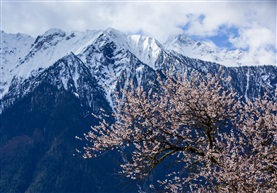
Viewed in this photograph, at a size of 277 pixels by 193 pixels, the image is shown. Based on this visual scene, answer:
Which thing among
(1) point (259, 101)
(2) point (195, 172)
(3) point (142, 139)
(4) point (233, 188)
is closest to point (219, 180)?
(4) point (233, 188)

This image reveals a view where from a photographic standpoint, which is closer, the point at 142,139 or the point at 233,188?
the point at 233,188

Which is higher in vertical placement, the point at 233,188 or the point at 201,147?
the point at 201,147

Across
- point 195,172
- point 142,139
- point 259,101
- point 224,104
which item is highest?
point 259,101

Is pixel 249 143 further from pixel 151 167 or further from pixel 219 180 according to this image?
pixel 151 167

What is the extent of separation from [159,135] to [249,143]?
12.6 ft

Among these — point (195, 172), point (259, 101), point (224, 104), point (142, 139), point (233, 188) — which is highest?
point (259, 101)

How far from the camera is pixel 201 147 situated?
1755 centimetres

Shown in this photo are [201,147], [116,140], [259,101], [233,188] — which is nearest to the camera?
[233,188]

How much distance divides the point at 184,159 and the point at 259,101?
16.1 ft

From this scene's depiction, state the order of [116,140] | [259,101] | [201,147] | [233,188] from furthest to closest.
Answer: [259,101]
[201,147]
[116,140]
[233,188]

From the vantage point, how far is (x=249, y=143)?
16.7 m

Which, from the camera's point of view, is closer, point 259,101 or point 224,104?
point 224,104

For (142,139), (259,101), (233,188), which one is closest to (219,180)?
(233,188)

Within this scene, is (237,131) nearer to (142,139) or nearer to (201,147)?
(201,147)
